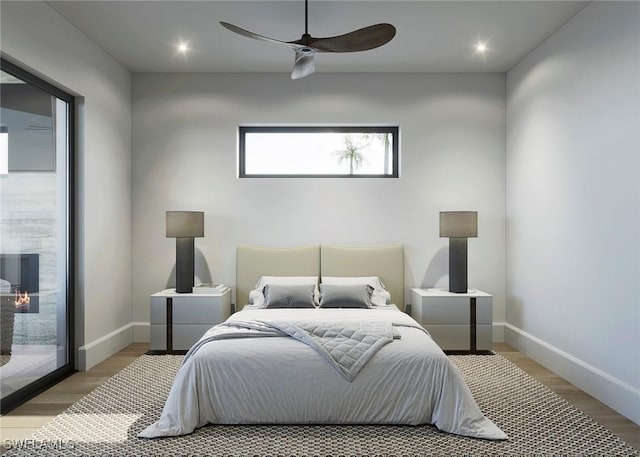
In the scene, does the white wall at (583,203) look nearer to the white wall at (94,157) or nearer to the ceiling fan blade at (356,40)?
the ceiling fan blade at (356,40)

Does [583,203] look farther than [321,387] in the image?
Yes

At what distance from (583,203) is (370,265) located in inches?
83.0

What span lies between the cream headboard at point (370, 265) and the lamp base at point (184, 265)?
51.7 inches

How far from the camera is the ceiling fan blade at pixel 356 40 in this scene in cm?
313

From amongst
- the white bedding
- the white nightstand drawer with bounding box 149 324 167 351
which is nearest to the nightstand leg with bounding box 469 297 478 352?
A: the white bedding

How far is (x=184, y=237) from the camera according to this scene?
4.87 metres

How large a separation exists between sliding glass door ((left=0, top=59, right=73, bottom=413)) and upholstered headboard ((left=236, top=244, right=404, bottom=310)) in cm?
165

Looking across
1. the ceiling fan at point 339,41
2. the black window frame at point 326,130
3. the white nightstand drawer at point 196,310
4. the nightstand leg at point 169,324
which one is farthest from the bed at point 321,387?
the black window frame at point 326,130

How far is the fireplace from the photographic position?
3291mm

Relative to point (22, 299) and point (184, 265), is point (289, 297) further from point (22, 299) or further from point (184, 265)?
point (22, 299)

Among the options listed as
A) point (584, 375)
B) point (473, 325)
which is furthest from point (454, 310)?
point (584, 375)

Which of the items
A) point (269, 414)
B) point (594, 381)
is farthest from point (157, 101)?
point (594, 381)

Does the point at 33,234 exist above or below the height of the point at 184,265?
above

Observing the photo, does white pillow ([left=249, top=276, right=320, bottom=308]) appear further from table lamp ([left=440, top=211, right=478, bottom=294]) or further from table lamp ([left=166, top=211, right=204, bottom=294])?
table lamp ([left=440, top=211, right=478, bottom=294])
